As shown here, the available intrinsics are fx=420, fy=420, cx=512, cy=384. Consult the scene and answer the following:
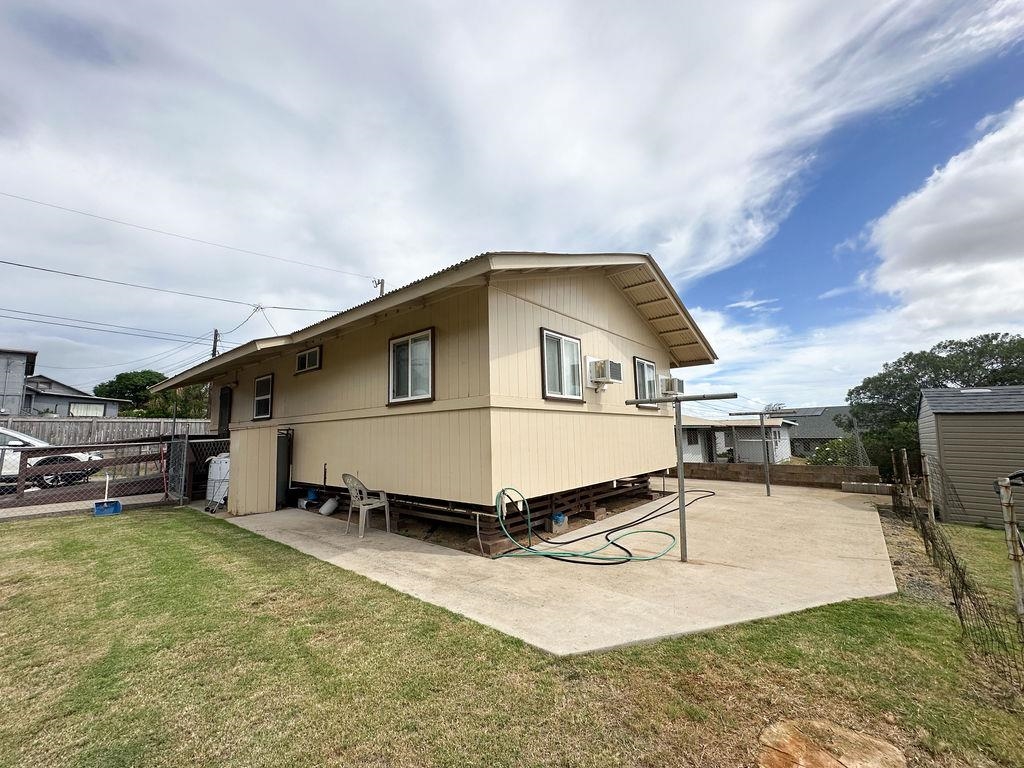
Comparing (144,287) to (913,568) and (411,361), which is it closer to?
(411,361)

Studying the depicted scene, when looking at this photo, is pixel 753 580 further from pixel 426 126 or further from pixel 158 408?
pixel 158 408

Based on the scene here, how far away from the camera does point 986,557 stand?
528 cm

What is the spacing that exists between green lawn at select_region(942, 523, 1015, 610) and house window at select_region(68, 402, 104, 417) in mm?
38610

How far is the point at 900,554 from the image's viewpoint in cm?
492

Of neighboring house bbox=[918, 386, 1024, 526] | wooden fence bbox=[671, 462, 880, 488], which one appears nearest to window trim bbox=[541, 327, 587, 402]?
wooden fence bbox=[671, 462, 880, 488]

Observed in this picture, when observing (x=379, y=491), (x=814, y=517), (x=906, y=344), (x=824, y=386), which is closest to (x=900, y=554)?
(x=814, y=517)

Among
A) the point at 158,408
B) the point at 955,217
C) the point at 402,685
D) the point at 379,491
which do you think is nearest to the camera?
the point at 402,685

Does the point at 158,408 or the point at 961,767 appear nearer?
the point at 961,767

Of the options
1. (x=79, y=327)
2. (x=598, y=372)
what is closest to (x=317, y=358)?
(x=598, y=372)

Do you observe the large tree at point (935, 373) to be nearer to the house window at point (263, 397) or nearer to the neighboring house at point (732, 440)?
the neighboring house at point (732, 440)

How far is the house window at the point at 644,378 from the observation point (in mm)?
8844

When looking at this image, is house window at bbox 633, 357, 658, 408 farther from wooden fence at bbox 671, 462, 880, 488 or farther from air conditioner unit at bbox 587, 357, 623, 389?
wooden fence at bbox 671, 462, 880, 488

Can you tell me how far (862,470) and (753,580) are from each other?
30.7 feet

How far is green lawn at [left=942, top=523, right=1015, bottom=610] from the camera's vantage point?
12.6 feet
